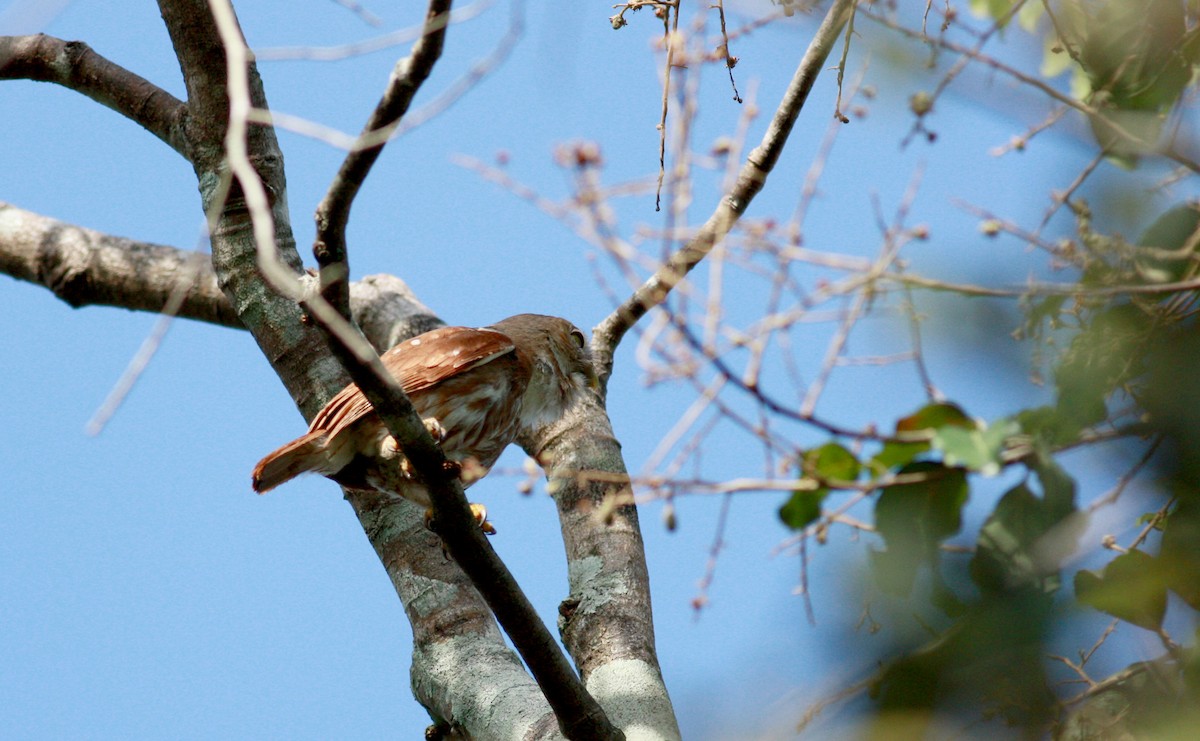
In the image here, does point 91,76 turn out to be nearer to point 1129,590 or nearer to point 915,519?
point 915,519

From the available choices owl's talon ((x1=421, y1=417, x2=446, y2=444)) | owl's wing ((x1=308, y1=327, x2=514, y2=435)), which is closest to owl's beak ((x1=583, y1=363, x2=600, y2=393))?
owl's wing ((x1=308, y1=327, x2=514, y2=435))

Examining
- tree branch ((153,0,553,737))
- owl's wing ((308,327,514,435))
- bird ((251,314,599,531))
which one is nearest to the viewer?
tree branch ((153,0,553,737))

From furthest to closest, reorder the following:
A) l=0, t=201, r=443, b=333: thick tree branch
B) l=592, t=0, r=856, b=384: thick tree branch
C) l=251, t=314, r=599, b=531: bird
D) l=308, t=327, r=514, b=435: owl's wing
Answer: l=0, t=201, r=443, b=333: thick tree branch → l=308, t=327, r=514, b=435: owl's wing → l=251, t=314, r=599, b=531: bird → l=592, t=0, r=856, b=384: thick tree branch

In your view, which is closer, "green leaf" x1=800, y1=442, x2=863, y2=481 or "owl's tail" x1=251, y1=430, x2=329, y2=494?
"green leaf" x1=800, y1=442, x2=863, y2=481

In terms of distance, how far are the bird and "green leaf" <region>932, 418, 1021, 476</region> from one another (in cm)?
223

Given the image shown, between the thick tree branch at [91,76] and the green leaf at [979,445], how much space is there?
3.63 metres

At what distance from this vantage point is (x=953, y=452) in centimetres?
116

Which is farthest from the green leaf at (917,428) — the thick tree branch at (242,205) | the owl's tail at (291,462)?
the owl's tail at (291,462)

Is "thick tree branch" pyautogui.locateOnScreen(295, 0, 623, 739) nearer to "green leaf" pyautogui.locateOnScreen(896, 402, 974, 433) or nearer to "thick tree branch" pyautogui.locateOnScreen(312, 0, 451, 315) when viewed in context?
"thick tree branch" pyautogui.locateOnScreen(312, 0, 451, 315)

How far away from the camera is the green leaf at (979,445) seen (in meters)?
1.15

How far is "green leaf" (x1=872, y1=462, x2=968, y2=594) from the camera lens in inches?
48.1

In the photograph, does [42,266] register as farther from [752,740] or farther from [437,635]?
[752,740]

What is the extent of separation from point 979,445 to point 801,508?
29 centimetres

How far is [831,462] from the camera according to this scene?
1.36 metres
